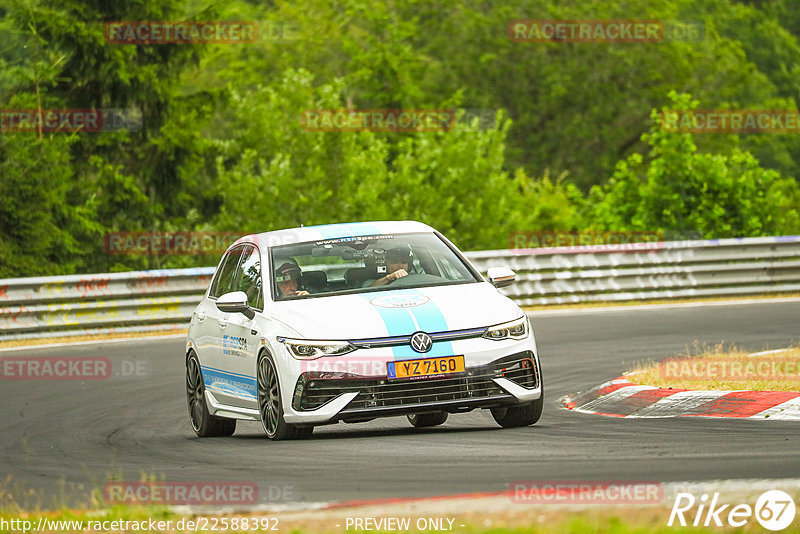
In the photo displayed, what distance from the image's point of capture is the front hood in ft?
31.7

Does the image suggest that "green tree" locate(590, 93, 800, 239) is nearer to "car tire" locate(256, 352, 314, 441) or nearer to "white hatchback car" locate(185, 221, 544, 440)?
"white hatchback car" locate(185, 221, 544, 440)

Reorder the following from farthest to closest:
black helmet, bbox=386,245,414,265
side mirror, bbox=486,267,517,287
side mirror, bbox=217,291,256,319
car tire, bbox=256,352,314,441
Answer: black helmet, bbox=386,245,414,265 → side mirror, bbox=486,267,517,287 → side mirror, bbox=217,291,256,319 → car tire, bbox=256,352,314,441

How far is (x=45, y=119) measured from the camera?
33406mm

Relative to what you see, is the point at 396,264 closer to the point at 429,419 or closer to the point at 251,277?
the point at 251,277

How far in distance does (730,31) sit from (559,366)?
7545 cm

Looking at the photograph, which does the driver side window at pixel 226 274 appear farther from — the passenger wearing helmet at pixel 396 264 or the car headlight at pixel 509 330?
the car headlight at pixel 509 330

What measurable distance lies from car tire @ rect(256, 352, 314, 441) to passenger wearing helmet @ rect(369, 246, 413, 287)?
1041 millimetres

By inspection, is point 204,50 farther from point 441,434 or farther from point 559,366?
point 441,434

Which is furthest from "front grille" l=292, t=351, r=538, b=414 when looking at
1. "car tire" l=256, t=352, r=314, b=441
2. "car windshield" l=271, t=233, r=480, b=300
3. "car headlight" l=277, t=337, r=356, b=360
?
"car windshield" l=271, t=233, r=480, b=300

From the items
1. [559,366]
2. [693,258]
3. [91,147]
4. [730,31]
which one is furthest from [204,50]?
[730,31]

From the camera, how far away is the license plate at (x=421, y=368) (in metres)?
9.53

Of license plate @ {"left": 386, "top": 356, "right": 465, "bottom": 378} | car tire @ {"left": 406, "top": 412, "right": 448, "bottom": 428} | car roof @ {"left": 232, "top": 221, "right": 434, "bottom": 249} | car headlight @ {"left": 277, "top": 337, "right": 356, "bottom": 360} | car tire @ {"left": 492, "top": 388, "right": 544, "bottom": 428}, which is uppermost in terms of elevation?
car roof @ {"left": 232, "top": 221, "right": 434, "bottom": 249}

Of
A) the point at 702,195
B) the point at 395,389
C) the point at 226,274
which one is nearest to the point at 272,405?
the point at 395,389

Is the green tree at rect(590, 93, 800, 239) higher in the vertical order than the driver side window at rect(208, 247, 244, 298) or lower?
lower
